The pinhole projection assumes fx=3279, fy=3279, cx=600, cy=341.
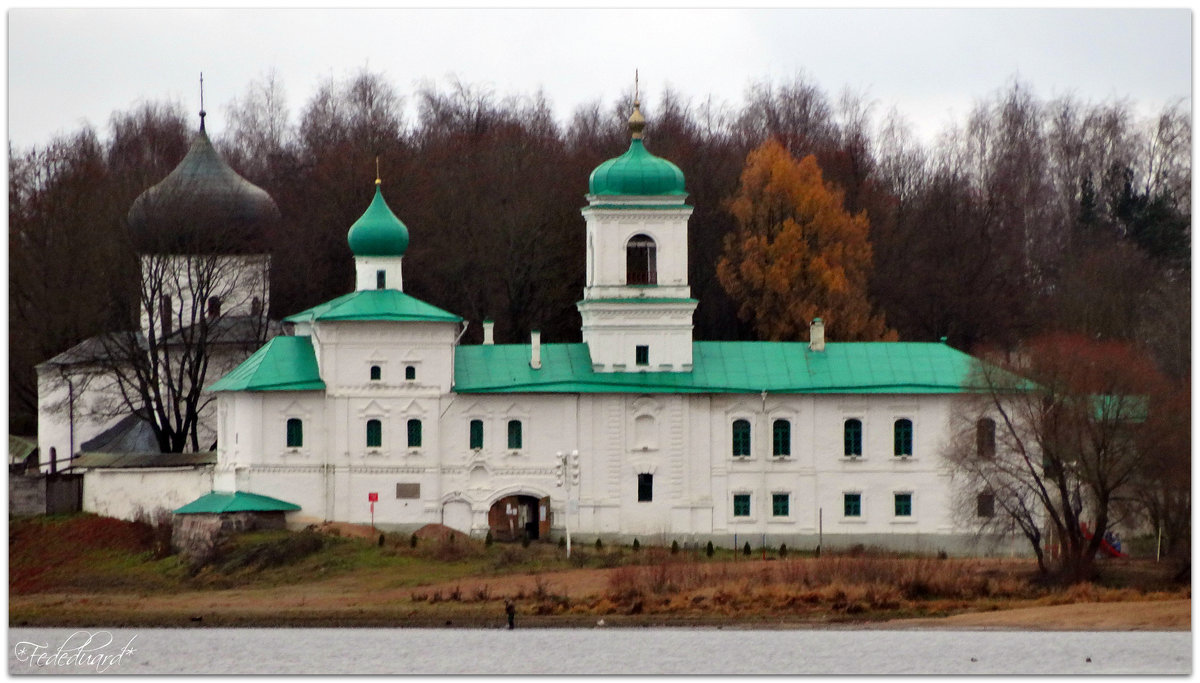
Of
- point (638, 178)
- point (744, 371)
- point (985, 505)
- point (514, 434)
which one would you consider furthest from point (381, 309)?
point (985, 505)

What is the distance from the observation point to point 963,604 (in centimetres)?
5444

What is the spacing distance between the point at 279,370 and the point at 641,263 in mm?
7408

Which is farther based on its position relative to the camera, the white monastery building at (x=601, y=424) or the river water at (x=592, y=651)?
the white monastery building at (x=601, y=424)

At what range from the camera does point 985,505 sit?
60906 millimetres

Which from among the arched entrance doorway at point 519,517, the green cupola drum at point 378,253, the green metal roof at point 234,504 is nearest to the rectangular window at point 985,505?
the arched entrance doorway at point 519,517

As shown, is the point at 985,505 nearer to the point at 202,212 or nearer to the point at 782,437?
the point at 782,437

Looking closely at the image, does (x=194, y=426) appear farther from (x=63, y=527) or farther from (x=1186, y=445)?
(x=1186, y=445)

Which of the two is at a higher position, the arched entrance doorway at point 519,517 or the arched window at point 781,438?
the arched window at point 781,438

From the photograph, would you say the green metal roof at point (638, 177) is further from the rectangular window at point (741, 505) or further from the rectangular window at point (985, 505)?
the rectangular window at point (985, 505)

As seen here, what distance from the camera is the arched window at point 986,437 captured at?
5991 cm

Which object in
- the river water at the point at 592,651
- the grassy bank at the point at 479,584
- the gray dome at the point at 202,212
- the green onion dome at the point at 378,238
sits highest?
A: the gray dome at the point at 202,212

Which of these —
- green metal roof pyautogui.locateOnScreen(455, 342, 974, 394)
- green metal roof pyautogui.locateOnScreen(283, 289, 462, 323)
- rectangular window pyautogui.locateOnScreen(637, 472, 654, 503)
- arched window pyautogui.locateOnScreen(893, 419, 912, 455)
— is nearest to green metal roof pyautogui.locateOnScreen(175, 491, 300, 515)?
green metal roof pyautogui.locateOnScreen(283, 289, 462, 323)

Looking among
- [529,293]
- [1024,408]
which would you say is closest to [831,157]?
[529,293]

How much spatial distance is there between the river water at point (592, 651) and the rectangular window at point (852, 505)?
406 inches
